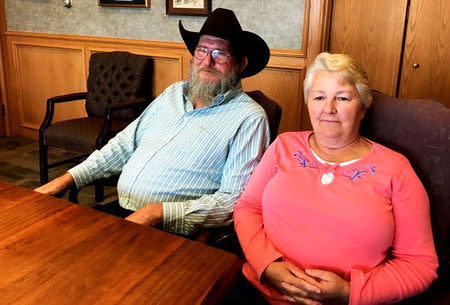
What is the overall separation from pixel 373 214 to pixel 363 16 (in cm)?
190

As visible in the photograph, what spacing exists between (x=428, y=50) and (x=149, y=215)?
6.72 feet

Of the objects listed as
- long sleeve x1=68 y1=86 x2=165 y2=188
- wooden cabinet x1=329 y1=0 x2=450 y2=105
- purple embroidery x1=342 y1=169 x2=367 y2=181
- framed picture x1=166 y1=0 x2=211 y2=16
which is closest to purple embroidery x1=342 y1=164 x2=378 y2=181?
purple embroidery x1=342 y1=169 x2=367 y2=181

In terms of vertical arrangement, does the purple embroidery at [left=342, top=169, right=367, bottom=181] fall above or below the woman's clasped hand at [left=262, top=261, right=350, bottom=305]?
above

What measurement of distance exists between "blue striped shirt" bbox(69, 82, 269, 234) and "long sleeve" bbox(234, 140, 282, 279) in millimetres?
130

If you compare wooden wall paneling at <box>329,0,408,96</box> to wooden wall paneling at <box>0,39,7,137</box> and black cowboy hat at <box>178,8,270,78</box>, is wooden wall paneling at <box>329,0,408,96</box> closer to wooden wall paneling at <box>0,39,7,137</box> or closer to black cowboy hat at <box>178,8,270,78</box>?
black cowboy hat at <box>178,8,270,78</box>

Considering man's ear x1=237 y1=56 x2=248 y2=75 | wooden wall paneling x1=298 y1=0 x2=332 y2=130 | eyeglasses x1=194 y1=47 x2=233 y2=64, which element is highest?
wooden wall paneling x1=298 y1=0 x2=332 y2=130

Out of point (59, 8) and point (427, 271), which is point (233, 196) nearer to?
point (427, 271)

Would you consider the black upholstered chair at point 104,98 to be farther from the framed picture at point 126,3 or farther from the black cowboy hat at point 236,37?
the black cowboy hat at point 236,37

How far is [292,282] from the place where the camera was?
112 cm

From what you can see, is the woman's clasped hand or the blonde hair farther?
the blonde hair

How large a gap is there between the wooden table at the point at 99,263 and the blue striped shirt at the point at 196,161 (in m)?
0.45

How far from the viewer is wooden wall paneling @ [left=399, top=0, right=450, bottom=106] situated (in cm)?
245

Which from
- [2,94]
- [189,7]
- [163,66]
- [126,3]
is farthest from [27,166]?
[189,7]

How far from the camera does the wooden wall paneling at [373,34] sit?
101 inches
